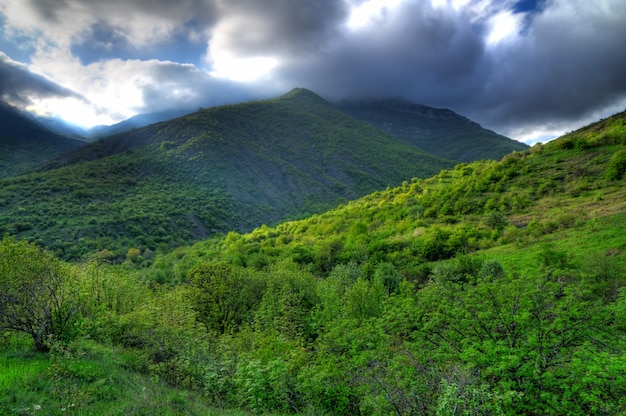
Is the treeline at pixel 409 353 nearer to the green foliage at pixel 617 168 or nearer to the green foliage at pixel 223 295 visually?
the green foliage at pixel 223 295

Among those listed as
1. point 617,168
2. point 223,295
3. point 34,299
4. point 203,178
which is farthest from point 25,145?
point 617,168

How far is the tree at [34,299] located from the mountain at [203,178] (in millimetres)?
49890

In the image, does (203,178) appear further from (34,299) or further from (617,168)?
(34,299)

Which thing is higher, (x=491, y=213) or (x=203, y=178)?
(x=203, y=178)

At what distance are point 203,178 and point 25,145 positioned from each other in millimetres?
105544

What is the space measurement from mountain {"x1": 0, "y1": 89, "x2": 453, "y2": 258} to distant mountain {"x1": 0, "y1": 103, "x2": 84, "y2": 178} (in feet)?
65.3

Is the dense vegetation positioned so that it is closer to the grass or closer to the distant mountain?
the grass

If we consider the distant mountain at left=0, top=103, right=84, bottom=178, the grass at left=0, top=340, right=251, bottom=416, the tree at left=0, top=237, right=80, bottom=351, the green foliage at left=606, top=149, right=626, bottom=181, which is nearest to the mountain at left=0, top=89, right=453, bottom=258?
the distant mountain at left=0, top=103, right=84, bottom=178

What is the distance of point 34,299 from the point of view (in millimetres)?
9305

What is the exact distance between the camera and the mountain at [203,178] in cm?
6438

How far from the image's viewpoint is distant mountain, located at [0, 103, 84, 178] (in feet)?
396

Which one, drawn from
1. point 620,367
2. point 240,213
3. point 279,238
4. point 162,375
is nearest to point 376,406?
point 620,367

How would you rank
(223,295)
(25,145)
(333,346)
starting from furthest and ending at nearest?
(25,145) → (223,295) → (333,346)

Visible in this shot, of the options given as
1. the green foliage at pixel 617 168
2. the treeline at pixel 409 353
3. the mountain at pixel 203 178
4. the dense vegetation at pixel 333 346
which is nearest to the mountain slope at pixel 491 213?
the green foliage at pixel 617 168
